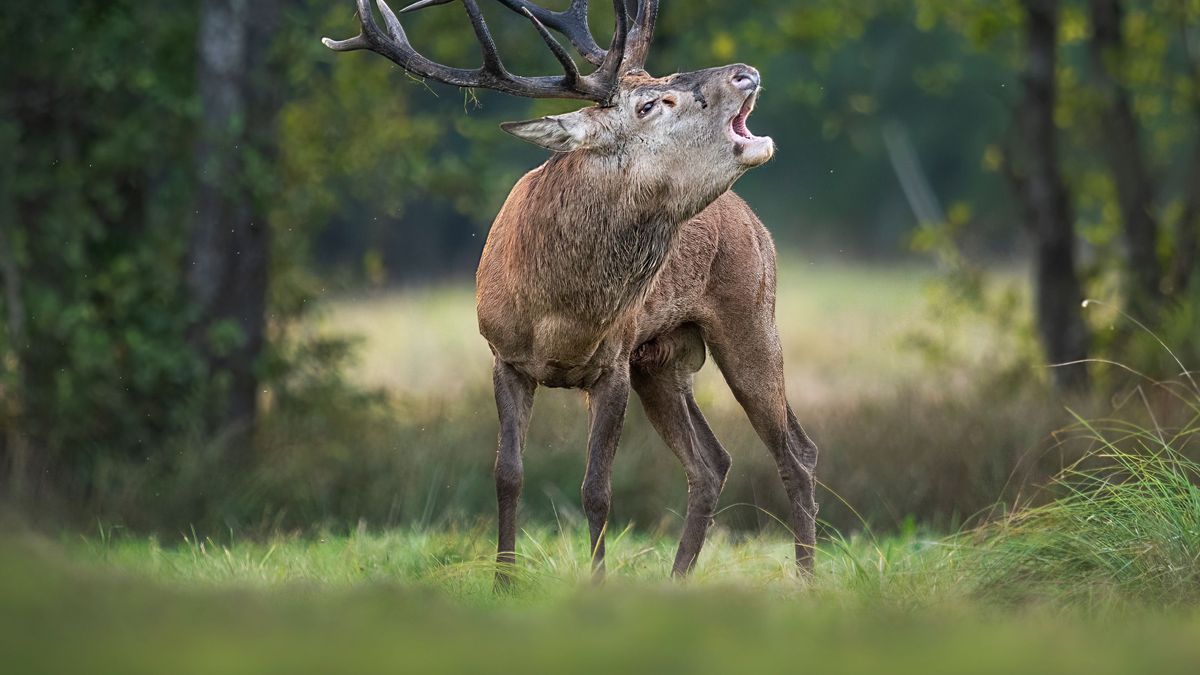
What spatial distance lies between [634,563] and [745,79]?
205cm

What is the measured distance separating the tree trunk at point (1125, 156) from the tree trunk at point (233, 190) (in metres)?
6.50

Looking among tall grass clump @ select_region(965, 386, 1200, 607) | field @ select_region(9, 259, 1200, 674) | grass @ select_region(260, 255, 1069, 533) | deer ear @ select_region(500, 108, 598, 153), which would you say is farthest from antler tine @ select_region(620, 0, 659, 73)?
grass @ select_region(260, 255, 1069, 533)

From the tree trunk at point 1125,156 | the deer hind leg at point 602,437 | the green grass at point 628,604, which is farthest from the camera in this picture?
the tree trunk at point 1125,156

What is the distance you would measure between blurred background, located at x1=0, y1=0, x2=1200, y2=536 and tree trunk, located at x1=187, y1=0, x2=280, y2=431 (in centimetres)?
1

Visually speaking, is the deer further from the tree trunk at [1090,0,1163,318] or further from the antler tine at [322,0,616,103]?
the tree trunk at [1090,0,1163,318]

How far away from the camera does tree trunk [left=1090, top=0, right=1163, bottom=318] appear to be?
12867mm

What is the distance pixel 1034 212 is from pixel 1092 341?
116 cm

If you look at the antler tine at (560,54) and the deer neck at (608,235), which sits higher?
the antler tine at (560,54)

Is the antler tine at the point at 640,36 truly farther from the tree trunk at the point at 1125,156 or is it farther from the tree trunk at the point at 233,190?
the tree trunk at the point at 1125,156

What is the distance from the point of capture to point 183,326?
10.8 meters

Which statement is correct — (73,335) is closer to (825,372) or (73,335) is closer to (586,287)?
(586,287)

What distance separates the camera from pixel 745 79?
6430mm

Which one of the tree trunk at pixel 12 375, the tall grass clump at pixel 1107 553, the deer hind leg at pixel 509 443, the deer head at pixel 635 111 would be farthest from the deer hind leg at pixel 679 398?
the tree trunk at pixel 12 375

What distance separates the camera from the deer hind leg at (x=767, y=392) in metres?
7.36
